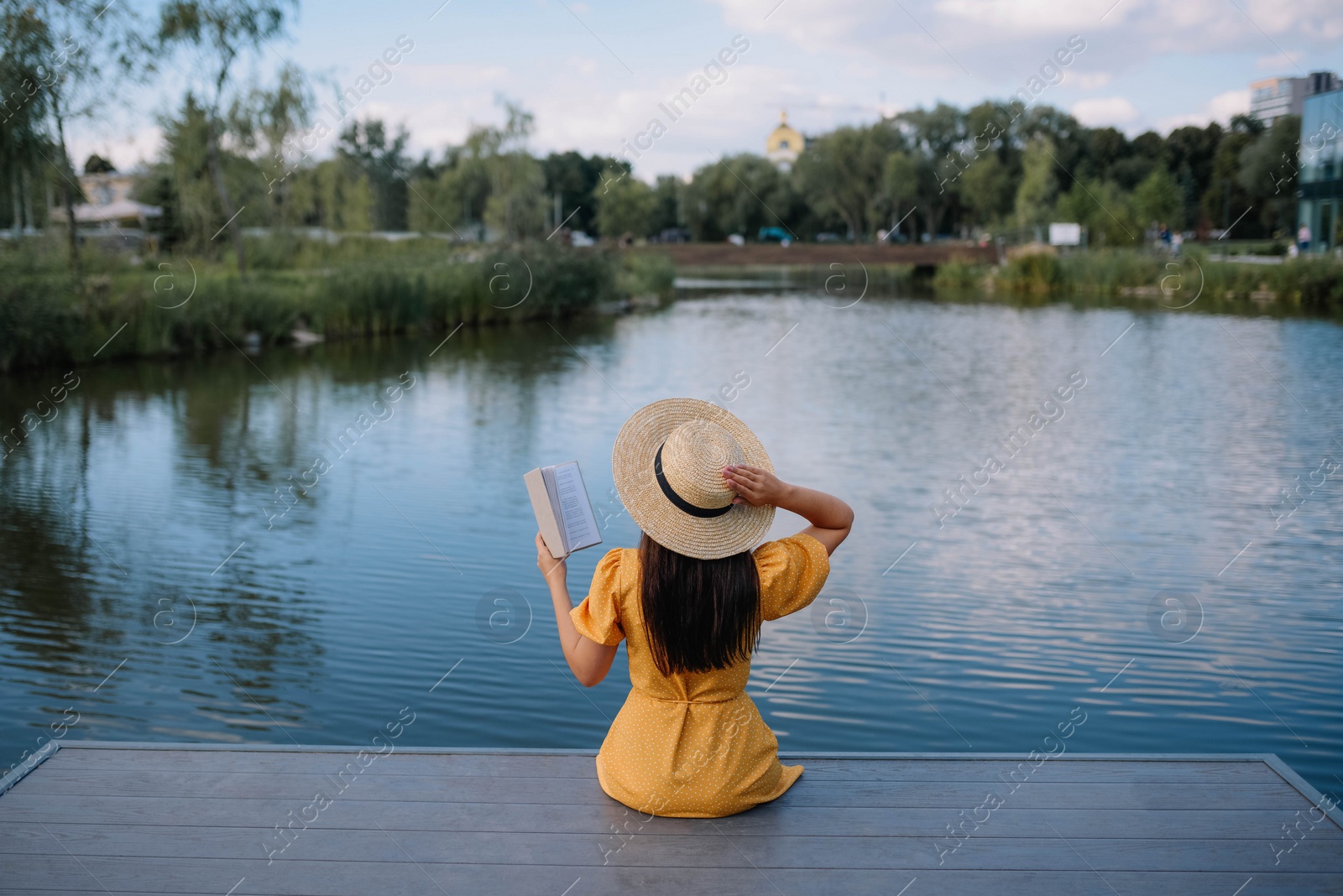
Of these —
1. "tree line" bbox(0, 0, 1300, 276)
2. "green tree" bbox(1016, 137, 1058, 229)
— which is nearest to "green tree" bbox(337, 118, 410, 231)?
"tree line" bbox(0, 0, 1300, 276)

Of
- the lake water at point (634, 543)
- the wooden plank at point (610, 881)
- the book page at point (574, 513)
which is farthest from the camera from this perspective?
the lake water at point (634, 543)

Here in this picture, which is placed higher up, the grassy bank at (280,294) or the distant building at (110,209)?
the distant building at (110,209)

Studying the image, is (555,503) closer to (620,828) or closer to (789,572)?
(789,572)

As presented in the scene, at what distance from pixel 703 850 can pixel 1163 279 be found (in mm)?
31515

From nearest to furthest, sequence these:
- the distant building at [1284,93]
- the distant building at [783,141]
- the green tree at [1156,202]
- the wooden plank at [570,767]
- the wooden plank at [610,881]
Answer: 1. the wooden plank at [610,881]
2. the wooden plank at [570,767]
3. the distant building at [1284,93]
4. the green tree at [1156,202]
5. the distant building at [783,141]

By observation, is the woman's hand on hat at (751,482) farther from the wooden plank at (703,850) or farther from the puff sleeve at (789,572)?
the wooden plank at (703,850)

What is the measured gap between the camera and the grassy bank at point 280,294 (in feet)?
53.0

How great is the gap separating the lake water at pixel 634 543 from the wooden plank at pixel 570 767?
1.70 m

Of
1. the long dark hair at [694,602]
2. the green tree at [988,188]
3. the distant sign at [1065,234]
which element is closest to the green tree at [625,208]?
the distant sign at [1065,234]

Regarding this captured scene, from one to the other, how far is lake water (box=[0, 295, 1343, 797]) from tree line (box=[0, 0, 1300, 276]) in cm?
496

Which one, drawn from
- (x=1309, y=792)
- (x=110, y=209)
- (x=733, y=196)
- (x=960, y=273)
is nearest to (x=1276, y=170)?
(x=960, y=273)

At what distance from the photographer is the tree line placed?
18.8m

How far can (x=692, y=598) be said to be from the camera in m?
2.63


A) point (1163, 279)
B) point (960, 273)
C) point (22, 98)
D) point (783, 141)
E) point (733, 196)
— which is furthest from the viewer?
point (783, 141)
